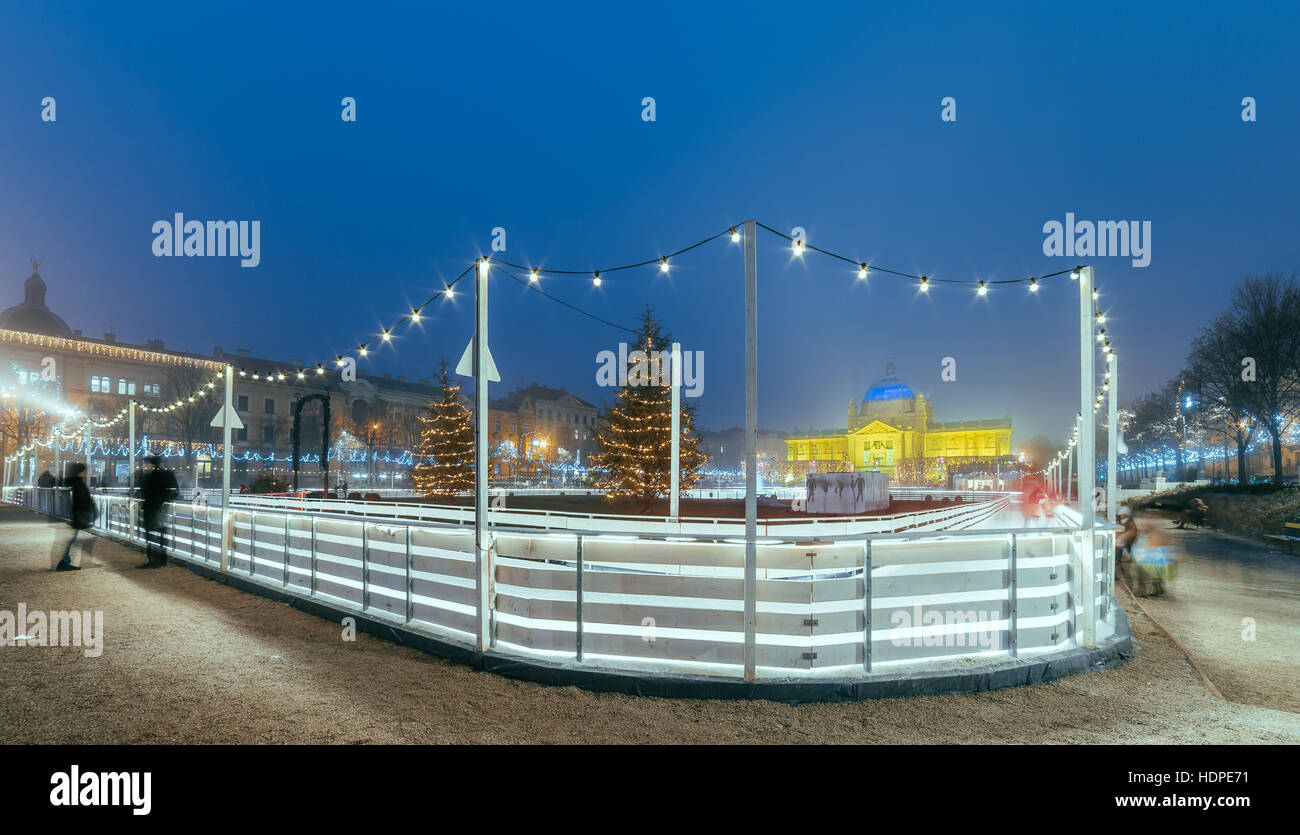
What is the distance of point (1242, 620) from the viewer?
34.1 feet

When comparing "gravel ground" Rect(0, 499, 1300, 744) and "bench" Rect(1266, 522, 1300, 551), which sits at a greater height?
"gravel ground" Rect(0, 499, 1300, 744)

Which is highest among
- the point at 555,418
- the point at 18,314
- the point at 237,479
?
the point at 18,314

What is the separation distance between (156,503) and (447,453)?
2907cm

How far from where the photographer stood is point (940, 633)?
688 cm

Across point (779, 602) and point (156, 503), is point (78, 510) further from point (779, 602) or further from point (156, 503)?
point (779, 602)

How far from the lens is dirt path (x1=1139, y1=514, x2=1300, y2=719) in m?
7.00

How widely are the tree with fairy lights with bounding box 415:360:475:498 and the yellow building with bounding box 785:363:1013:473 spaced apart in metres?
87.6

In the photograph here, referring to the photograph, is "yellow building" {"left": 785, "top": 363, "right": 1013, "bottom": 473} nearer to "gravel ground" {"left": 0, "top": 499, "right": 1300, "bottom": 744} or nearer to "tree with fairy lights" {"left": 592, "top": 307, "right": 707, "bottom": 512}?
"tree with fairy lights" {"left": 592, "top": 307, "right": 707, "bottom": 512}

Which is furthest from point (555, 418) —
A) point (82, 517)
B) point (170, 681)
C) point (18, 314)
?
point (170, 681)

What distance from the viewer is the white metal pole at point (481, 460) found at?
7.29 metres

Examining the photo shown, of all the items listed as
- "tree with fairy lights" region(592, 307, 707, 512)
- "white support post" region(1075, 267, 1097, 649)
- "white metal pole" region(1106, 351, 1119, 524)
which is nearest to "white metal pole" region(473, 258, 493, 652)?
"white support post" region(1075, 267, 1097, 649)

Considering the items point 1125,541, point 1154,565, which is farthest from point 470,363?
point 1154,565
